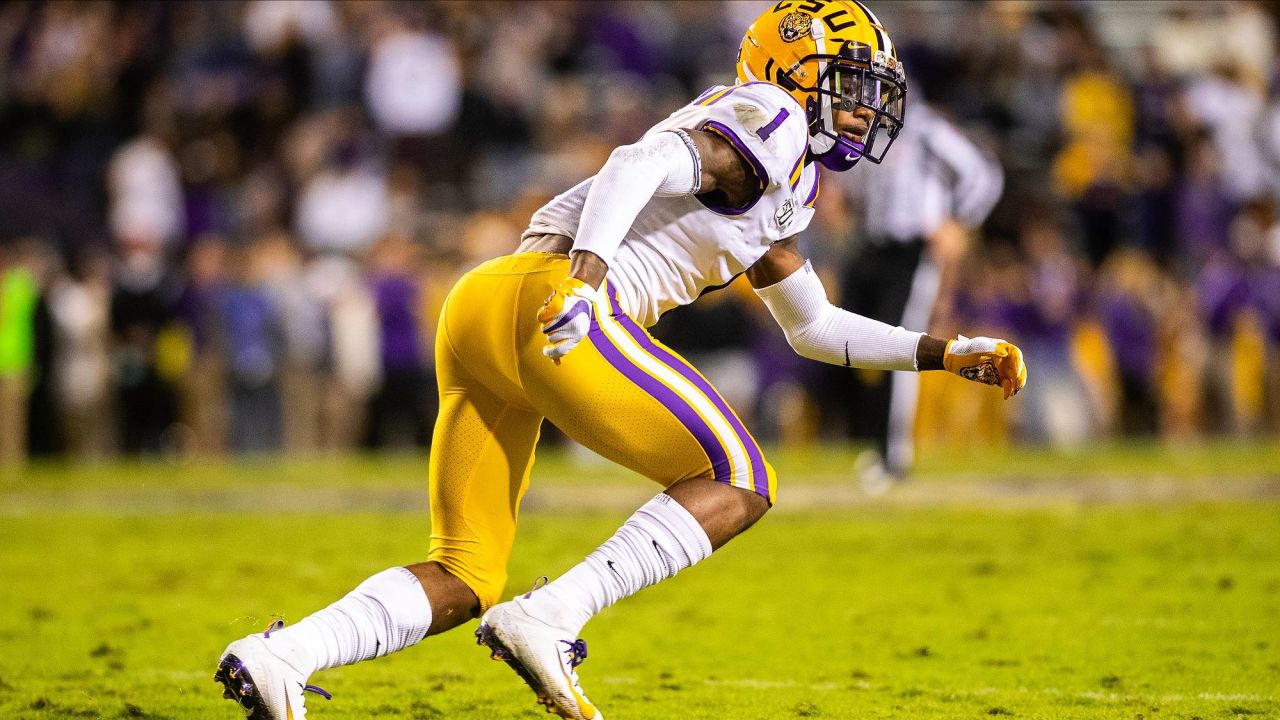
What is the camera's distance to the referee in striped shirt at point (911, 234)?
922 centimetres

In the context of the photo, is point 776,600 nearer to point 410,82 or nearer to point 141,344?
point 141,344

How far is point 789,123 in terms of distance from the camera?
354 centimetres

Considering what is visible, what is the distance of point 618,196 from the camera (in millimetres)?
3318

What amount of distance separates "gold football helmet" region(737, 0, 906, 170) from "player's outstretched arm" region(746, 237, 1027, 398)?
0.95 feet

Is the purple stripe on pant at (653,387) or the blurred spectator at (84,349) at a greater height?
the blurred spectator at (84,349)

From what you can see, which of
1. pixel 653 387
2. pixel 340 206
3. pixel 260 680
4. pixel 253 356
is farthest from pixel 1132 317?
pixel 260 680

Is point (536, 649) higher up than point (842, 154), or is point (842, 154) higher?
point (842, 154)

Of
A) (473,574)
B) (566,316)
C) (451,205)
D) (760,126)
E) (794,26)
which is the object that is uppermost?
(451,205)

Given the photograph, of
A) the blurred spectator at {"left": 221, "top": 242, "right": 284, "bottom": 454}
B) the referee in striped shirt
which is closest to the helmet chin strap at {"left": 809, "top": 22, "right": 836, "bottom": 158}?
the referee in striped shirt

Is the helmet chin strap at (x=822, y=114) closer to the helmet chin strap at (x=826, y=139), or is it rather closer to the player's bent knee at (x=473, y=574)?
the helmet chin strap at (x=826, y=139)

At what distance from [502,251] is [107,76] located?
17.0ft

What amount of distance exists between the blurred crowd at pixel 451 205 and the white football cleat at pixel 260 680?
34.1 feet

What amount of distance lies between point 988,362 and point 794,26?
37.3 inches

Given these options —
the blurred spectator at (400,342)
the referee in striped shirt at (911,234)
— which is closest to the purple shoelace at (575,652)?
the referee in striped shirt at (911,234)
